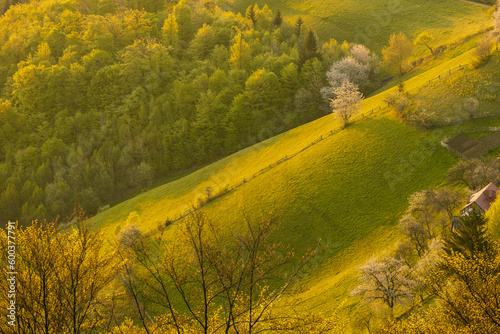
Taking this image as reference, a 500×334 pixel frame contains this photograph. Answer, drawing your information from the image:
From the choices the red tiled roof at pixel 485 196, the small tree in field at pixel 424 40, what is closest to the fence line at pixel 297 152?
the red tiled roof at pixel 485 196

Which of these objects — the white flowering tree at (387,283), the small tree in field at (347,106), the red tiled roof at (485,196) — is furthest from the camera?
the small tree in field at (347,106)

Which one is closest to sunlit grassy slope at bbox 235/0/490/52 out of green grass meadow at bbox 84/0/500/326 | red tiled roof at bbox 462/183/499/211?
green grass meadow at bbox 84/0/500/326

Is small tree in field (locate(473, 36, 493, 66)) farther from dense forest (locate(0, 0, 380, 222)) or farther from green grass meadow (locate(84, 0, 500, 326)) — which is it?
dense forest (locate(0, 0, 380, 222))

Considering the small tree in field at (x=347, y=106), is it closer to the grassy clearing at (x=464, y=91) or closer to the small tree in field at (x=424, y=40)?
the grassy clearing at (x=464, y=91)

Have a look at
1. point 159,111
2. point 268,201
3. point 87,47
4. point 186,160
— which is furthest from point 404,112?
point 87,47

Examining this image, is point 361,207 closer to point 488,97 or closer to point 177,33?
point 488,97

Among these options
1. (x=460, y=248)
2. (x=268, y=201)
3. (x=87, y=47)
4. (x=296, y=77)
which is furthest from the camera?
(x=87, y=47)
